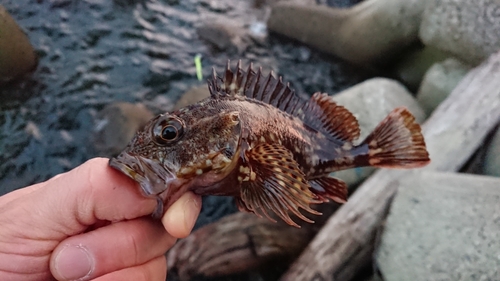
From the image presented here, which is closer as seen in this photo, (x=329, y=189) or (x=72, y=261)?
(x=72, y=261)

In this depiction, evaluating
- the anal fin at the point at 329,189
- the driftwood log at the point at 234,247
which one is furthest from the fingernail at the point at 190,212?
the driftwood log at the point at 234,247

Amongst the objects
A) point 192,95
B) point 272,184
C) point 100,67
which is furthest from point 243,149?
point 100,67

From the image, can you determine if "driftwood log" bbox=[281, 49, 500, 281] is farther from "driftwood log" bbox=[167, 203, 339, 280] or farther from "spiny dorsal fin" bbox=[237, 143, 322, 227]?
"spiny dorsal fin" bbox=[237, 143, 322, 227]

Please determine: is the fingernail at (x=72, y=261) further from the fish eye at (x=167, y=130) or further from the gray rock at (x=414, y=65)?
the gray rock at (x=414, y=65)

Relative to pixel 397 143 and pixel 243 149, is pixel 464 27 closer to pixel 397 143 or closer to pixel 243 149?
pixel 397 143

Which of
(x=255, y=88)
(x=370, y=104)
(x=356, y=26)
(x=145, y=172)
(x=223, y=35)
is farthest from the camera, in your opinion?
(x=223, y=35)

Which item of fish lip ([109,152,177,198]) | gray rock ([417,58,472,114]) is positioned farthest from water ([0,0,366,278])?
fish lip ([109,152,177,198])

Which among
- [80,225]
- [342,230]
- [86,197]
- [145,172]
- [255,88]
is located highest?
[255,88]

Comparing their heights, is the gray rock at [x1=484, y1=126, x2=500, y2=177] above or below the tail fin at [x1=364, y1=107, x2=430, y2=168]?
below
